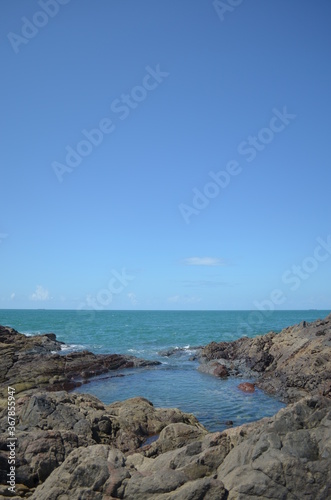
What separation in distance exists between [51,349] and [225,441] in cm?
3948

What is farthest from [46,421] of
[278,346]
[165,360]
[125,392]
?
[165,360]

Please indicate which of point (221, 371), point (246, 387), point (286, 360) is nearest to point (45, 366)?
point (221, 371)

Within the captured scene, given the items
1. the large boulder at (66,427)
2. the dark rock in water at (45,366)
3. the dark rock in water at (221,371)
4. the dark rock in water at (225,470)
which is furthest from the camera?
the dark rock in water at (221,371)

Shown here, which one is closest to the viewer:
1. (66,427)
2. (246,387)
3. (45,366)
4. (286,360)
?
(66,427)

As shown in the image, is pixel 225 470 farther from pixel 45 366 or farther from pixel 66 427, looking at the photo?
pixel 45 366

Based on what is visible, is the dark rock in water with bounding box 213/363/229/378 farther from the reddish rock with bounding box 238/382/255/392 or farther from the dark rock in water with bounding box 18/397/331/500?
the dark rock in water with bounding box 18/397/331/500

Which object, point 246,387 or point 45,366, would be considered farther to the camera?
point 45,366

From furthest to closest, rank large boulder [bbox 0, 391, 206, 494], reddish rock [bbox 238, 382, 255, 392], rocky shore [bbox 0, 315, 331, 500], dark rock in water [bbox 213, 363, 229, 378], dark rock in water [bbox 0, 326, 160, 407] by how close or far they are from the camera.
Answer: dark rock in water [bbox 213, 363, 229, 378] → dark rock in water [bbox 0, 326, 160, 407] → reddish rock [bbox 238, 382, 255, 392] → large boulder [bbox 0, 391, 206, 494] → rocky shore [bbox 0, 315, 331, 500]

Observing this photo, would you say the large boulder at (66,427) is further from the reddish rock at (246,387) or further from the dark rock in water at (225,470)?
the reddish rock at (246,387)

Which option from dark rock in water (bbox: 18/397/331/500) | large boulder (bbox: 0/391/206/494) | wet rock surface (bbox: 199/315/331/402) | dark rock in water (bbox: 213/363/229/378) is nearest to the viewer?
dark rock in water (bbox: 18/397/331/500)

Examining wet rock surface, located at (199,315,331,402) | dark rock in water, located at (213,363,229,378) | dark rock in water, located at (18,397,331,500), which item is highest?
dark rock in water, located at (18,397,331,500)

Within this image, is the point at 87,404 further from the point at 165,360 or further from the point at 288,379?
the point at 165,360

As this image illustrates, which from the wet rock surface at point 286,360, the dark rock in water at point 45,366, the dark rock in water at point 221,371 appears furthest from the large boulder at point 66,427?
the dark rock in water at point 221,371

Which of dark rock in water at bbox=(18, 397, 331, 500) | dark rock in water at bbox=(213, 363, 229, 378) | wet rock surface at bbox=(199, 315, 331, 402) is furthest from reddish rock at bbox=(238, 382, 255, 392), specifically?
dark rock in water at bbox=(18, 397, 331, 500)
